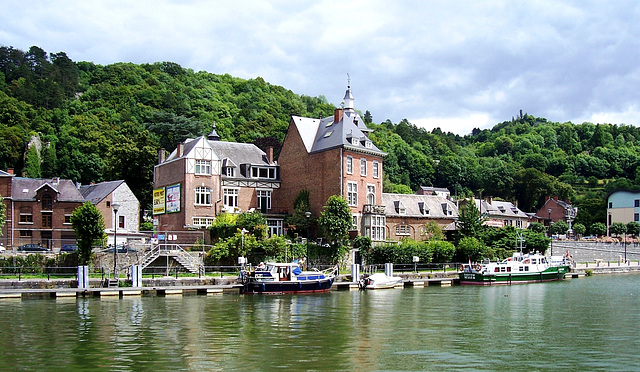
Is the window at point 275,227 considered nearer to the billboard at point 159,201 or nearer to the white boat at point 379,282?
the billboard at point 159,201

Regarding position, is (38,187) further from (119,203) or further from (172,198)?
(172,198)

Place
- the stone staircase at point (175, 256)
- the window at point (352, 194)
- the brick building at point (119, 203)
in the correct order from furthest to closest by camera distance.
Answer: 1. the brick building at point (119, 203)
2. the window at point (352, 194)
3. the stone staircase at point (175, 256)

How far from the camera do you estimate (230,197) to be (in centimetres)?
6569

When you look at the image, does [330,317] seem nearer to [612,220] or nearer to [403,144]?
[612,220]

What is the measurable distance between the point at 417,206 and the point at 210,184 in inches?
927

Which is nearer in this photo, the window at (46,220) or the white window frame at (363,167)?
the white window frame at (363,167)

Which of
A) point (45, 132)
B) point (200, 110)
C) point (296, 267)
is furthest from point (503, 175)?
point (296, 267)

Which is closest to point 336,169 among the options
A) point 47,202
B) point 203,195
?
point 203,195

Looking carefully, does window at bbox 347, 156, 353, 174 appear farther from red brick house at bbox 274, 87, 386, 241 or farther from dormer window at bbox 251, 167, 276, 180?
dormer window at bbox 251, 167, 276, 180

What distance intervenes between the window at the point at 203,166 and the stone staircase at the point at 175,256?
10.1 m

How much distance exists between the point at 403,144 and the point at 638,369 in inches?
4941

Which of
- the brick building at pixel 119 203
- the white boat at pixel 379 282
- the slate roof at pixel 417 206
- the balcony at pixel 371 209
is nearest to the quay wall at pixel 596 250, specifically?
the slate roof at pixel 417 206

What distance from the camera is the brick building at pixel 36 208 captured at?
6619 centimetres

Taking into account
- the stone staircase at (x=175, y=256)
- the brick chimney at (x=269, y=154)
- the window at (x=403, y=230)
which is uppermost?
the brick chimney at (x=269, y=154)
